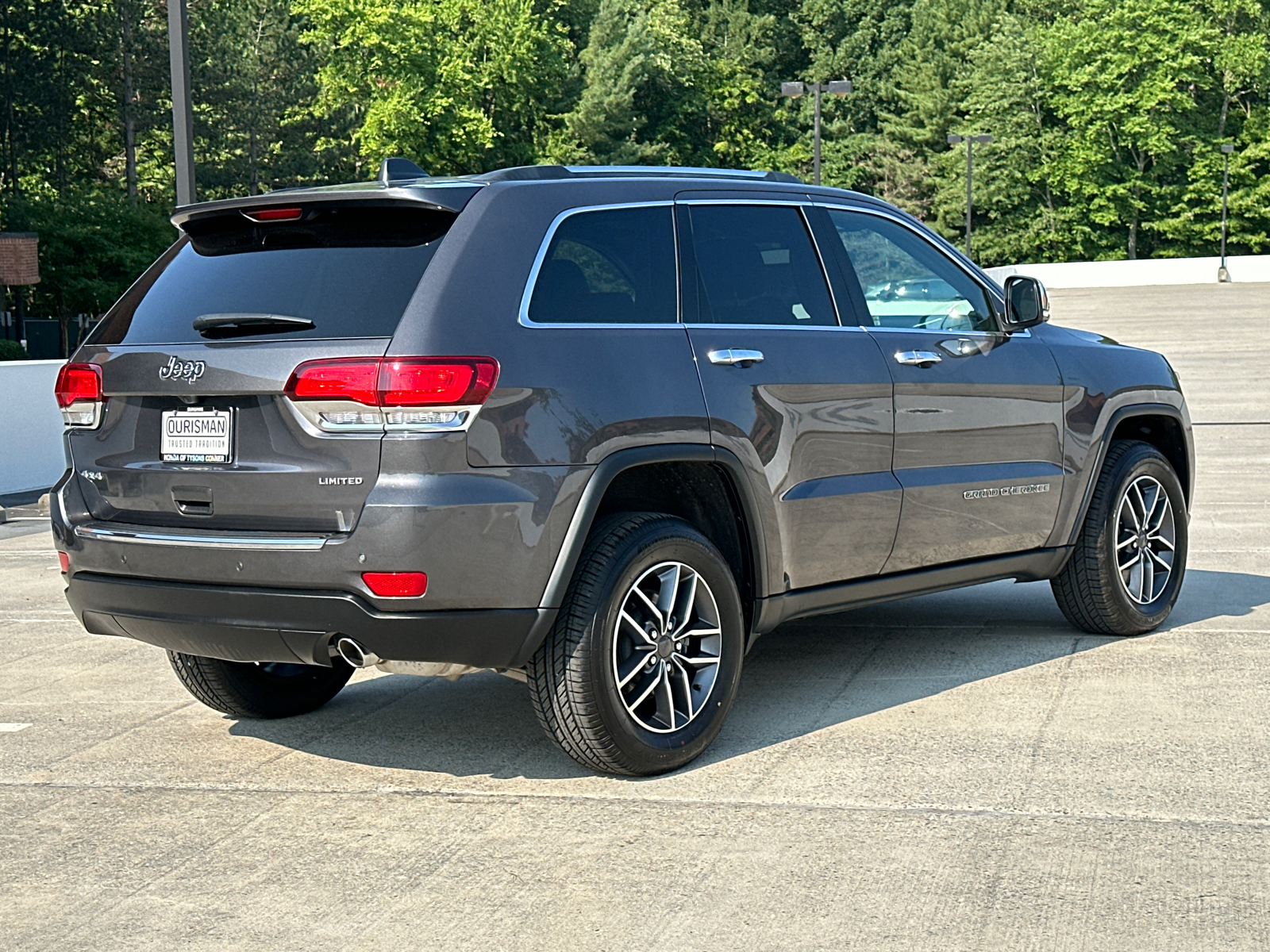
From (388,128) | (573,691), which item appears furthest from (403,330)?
(388,128)

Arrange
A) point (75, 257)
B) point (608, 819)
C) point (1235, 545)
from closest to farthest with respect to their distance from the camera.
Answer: point (608, 819), point (1235, 545), point (75, 257)

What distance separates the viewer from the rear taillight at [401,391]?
4691 millimetres

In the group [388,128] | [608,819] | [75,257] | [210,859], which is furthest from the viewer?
[388,128]

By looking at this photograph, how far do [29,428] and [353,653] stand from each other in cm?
1190

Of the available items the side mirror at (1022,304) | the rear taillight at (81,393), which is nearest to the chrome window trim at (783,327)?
the side mirror at (1022,304)

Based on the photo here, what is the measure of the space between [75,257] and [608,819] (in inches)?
1791

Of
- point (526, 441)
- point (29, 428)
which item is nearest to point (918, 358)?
point (526, 441)

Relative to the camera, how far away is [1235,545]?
1013 cm

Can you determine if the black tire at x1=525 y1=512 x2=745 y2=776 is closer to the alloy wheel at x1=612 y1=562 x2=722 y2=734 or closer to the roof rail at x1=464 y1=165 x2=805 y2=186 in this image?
the alloy wheel at x1=612 y1=562 x2=722 y2=734

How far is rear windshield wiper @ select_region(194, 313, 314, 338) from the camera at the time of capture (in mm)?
4973

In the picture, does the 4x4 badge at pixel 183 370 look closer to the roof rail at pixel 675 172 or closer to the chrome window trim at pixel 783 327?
the roof rail at pixel 675 172

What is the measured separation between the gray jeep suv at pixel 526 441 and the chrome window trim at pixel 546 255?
1 cm

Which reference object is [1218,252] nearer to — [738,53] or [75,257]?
[738,53]

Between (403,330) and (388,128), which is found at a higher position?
(388,128)
